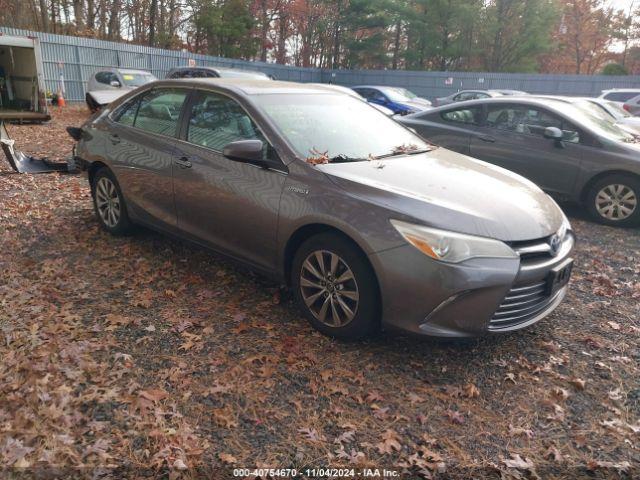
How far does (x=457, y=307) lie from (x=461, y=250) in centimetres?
34

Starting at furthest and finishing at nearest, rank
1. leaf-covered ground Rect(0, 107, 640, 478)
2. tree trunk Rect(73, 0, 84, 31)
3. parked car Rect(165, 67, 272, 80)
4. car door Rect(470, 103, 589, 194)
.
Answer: tree trunk Rect(73, 0, 84, 31) < parked car Rect(165, 67, 272, 80) < car door Rect(470, 103, 589, 194) < leaf-covered ground Rect(0, 107, 640, 478)

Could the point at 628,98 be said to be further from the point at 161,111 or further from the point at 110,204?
the point at 110,204

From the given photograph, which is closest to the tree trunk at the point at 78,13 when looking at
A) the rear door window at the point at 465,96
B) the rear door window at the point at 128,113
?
the rear door window at the point at 465,96

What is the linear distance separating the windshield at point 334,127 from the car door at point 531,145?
299 cm

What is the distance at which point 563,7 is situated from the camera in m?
38.2

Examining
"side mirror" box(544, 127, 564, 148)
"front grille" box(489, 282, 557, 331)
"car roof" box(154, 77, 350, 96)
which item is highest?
"car roof" box(154, 77, 350, 96)

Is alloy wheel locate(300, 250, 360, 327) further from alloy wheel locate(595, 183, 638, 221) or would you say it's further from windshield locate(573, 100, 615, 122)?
windshield locate(573, 100, 615, 122)

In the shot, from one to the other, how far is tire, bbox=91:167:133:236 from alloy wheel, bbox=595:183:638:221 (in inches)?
231

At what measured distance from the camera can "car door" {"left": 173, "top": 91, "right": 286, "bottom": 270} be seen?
3758 millimetres

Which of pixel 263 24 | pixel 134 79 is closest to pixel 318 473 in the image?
pixel 134 79

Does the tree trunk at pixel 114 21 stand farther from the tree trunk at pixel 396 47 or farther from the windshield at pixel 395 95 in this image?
the tree trunk at pixel 396 47

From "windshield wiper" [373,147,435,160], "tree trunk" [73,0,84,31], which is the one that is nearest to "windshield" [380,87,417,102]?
"windshield wiper" [373,147,435,160]

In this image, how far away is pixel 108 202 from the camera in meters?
5.37

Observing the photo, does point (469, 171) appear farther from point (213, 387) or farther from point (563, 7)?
point (563, 7)
